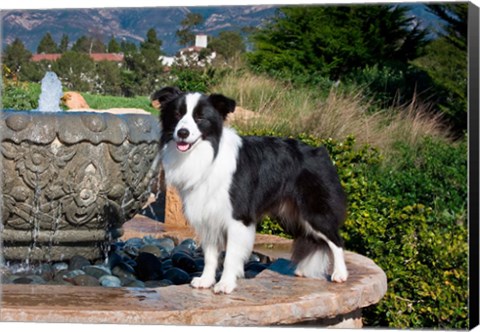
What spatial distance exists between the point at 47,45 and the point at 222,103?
444 inches

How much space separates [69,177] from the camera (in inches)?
202

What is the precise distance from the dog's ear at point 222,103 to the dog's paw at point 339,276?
1154 mm

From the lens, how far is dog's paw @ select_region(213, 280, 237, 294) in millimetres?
4352

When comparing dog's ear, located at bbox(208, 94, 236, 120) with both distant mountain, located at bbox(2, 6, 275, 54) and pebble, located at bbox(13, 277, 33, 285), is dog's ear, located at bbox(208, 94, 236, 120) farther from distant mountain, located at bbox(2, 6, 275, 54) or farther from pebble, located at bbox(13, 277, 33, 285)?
distant mountain, located at bbox(2, 6, 275, 54)

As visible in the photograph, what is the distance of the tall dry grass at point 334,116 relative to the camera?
8.51 m

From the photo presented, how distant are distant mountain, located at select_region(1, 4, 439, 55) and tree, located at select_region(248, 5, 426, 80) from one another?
0.38 meters

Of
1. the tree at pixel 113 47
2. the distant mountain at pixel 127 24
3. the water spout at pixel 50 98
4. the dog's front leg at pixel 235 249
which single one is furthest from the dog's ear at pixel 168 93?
the tree at pixel 113 47

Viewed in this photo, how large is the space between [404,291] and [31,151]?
Result: 2664 millimetres

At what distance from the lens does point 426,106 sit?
952 centimetres

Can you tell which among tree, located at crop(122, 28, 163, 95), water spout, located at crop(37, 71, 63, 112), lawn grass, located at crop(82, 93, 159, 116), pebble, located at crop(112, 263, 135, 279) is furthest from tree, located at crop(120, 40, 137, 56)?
pebble, located at crop(112, 263, 135, 279)

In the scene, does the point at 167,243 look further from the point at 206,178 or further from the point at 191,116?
the point at 191,116

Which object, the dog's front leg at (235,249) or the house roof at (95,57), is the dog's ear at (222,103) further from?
the house roof at (95,57)

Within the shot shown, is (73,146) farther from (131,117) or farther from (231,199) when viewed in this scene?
(231,199)

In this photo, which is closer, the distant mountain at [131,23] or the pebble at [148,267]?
the pebble at [148,267]
